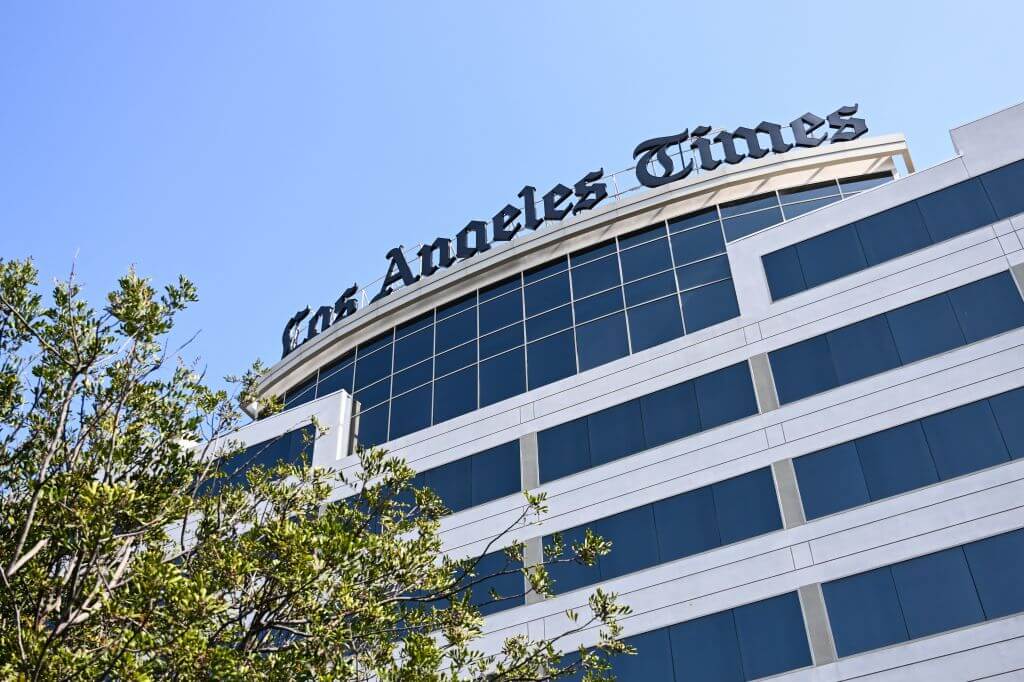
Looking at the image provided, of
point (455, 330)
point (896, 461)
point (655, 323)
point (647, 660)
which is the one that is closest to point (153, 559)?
point (647, 660)

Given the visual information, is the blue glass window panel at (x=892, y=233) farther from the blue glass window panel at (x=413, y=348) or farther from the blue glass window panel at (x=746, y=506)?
the blue glass window panel at (x=413, y=348)

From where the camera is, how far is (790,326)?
101 ft

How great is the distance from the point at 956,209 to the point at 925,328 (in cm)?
420

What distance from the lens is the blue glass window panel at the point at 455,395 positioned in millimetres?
36125

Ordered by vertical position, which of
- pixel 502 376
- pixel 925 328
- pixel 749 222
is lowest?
pixel 925 328

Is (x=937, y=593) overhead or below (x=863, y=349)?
below

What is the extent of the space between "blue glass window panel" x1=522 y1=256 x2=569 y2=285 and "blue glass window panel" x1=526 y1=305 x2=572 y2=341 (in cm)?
206

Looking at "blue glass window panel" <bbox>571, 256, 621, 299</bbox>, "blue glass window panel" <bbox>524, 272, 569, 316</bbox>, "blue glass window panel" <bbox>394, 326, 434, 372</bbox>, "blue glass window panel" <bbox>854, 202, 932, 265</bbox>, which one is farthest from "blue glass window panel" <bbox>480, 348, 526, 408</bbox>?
"blue glass window panel" <bbox>854, 202, 932, 265</bbox>

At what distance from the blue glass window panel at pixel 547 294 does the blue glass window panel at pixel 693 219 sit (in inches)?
171

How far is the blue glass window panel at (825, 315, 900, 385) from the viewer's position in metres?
28.6

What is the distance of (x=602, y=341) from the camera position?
34688 millimetres

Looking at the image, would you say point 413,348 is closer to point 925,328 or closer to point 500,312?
point 500,312

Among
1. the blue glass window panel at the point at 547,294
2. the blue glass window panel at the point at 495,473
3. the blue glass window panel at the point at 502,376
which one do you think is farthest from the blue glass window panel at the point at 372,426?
the blue glass window panel at the point at 547,294

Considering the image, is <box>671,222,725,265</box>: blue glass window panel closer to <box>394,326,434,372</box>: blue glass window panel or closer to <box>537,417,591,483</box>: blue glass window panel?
<box>537,417,591,483</box>: blue glass window panel
